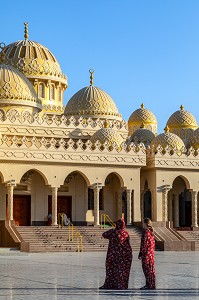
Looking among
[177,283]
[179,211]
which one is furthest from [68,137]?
[177,283]

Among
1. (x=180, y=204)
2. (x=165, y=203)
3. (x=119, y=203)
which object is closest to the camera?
(x=165, y=203)

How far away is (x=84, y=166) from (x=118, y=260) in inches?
900

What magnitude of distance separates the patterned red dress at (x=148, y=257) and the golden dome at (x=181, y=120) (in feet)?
111

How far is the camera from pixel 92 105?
41031mm

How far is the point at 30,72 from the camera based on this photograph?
42.4 meters

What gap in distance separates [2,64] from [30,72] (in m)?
3.69

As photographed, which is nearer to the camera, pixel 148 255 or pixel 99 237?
pixel 148 255

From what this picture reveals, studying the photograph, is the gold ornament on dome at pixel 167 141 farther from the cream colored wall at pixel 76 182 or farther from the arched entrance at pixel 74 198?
the arched entrance at pixel 74 198

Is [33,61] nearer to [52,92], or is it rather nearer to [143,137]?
[52,92]

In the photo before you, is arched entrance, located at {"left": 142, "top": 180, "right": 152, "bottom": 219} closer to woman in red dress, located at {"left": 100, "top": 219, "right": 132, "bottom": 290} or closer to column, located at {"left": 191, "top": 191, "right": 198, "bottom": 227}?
column, located at {"left": 191, "top": 191, "right": 198, "bottom": 227}

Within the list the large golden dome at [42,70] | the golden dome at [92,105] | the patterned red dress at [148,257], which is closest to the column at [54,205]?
the golden dome at [92,105]

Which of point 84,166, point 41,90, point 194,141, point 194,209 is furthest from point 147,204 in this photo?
point 41,90

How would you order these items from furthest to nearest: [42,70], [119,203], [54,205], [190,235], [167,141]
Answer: [42,70] < [167,141] < [119,203] < [190,235] < [54,205]

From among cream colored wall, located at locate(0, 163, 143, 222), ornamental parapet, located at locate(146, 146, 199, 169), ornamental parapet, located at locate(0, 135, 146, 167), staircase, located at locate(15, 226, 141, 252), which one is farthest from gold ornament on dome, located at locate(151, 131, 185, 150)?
staircase, located at locate(15, 226, 141, 252)
